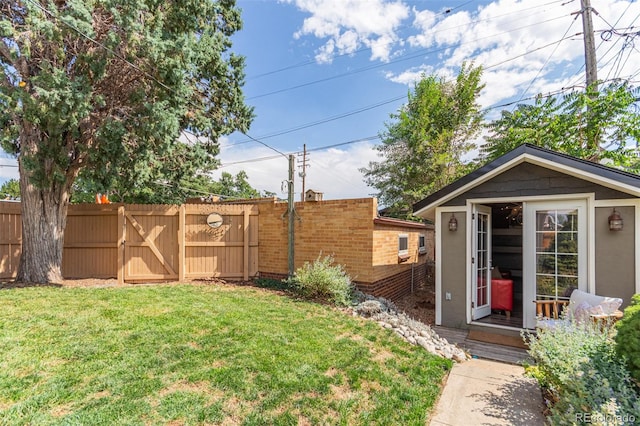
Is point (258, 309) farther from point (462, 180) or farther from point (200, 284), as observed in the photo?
point (462, 180)

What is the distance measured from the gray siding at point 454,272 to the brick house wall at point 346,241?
1.44 m

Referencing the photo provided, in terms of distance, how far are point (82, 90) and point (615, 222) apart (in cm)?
921

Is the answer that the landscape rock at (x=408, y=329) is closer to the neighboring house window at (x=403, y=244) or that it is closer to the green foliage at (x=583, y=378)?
the green foliage at (x=583, y=378)

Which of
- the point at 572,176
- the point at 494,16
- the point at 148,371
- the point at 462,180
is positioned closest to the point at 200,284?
the point at 148,371

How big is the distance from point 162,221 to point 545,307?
8.57 meters

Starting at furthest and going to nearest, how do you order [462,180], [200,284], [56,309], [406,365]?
[200,284], [462,180], [56,309], [406,365]

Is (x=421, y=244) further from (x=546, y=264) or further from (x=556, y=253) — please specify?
(x=556, y=253)

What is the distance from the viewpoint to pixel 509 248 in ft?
24.7

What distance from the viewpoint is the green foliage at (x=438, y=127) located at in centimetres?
1288

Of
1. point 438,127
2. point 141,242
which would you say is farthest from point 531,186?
point 438,127

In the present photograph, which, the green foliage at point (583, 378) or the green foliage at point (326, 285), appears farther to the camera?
the green foliage at point (326, 285)

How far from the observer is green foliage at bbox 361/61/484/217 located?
12.9 m

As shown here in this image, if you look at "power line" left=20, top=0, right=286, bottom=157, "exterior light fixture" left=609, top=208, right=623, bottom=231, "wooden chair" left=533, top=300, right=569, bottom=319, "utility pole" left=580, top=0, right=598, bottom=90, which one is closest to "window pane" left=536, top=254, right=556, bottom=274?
"wooden chair" left=533, top=300, right=569, bottom=319

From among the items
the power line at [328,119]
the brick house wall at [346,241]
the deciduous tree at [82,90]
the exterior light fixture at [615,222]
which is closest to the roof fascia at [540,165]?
the exterior light fixture at [615,222]
